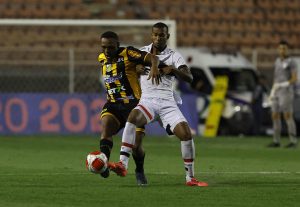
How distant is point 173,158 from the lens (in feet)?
56.1

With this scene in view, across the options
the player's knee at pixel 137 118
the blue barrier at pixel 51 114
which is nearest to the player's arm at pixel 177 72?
the player's knee at pixel 137 118

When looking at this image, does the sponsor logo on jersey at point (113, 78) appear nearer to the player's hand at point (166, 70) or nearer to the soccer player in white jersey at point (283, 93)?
the player's hand at point (166, 70)

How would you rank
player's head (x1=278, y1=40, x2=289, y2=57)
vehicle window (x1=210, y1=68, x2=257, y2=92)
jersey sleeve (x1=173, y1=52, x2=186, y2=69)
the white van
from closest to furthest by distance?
jersey sleeve (x1=173, y1=52, x2=186, y2=69), player's head (x1=278, y1=40, x2=289, y2=57), the white van, vehicle window (x1=210, y1=68, x2=257, y2=92)

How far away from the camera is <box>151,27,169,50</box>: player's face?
11898 mm

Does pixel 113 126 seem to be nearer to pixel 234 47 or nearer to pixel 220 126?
pixel 220 126

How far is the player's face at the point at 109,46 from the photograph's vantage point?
12.1 m

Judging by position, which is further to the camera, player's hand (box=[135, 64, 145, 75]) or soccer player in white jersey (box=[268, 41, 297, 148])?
soccer player in white jersey (box=[268, 41, 297, 148])

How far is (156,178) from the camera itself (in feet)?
42.5

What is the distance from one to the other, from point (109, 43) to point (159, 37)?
0.60 m

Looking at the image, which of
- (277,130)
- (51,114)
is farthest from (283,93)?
(51,114)

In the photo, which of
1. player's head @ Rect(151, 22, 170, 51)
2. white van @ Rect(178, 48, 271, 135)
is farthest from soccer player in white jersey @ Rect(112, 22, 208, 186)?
white van @ Rect(178, 48, 271, 135)

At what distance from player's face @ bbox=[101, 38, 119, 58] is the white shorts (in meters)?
0.66

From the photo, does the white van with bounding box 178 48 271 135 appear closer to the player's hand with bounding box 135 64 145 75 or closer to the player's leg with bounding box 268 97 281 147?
the player's leg with bounding box 268 97 281 147

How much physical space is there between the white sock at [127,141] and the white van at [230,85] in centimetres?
1414
